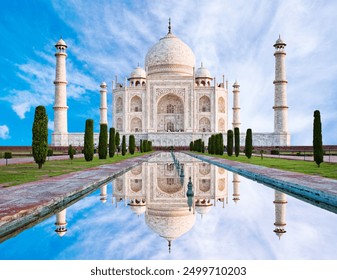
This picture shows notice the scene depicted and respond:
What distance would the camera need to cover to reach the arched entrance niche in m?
33.5

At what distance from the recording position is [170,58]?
3378 cm

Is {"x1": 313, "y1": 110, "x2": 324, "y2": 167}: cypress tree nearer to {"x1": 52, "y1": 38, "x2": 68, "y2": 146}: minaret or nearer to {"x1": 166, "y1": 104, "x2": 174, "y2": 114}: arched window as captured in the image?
{"x1": 52, "y1": 38, "x2": 68, "y2": 146}: minaret

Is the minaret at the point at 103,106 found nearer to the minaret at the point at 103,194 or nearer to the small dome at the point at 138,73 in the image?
the small dome at the point at 138,73

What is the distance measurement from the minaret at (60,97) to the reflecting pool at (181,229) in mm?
22571

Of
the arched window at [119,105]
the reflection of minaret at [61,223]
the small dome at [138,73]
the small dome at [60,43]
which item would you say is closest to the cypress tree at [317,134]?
the reflection of minaret at [61,223]

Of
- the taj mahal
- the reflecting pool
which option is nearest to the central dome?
the taj mahal

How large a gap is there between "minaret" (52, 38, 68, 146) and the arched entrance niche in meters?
9.12

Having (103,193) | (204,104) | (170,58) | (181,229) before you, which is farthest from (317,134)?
(170,58)

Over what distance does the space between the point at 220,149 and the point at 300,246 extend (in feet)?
51.7

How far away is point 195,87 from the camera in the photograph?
3256 cm

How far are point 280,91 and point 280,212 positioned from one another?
24358mm

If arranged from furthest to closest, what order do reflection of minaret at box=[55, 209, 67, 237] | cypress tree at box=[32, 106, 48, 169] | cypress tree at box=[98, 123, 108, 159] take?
cypress tree at box=[98, 123, 108, 159] → cypress tree at box=[32, 106, 48, 169] → reflection of minaret at box=[55, 209, 67, 237]

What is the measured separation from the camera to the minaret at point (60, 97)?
26578mm

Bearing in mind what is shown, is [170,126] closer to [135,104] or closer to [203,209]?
[135,104]
